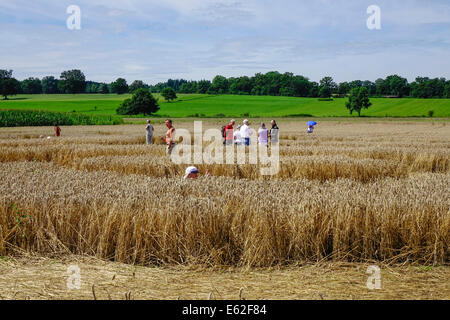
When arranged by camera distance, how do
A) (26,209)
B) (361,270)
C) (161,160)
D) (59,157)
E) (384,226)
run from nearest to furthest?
(361,270), (384,226), (26,209), (161,160), (59,157)

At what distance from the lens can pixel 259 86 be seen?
17025 centimetres

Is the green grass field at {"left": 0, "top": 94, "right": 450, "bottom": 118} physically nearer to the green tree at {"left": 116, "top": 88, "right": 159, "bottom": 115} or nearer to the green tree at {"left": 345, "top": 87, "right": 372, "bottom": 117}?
the green tree at {"left": 345, "top": 87, "right": 372, "bottom": 117}

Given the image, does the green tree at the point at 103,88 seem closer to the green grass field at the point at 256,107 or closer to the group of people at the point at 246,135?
the green grass field at the point at 256,107

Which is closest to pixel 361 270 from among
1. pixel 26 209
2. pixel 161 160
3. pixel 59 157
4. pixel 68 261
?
pixel 68 261

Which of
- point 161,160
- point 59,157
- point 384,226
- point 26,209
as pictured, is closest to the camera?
point 384,226

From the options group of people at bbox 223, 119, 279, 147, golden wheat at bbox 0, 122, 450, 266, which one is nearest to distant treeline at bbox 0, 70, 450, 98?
group of people at bbox 223, 119, 279, 147

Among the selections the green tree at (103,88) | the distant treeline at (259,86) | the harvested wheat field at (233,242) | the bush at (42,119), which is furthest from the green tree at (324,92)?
the harvested wheat field at (233,242)

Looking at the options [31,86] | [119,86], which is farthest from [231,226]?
[119,86]

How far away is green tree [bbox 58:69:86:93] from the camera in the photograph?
14425 cm

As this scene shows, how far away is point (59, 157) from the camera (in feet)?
59.3

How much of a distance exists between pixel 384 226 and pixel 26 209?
5325 millimetres
